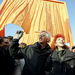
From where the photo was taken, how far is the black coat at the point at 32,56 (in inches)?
93.0

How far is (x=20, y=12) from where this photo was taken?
6.93 meters

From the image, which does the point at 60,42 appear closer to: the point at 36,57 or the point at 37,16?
the point at 36,57

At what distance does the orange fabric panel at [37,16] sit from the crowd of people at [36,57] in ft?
12.2

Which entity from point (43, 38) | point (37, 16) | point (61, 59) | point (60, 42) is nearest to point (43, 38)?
point (43, 38)

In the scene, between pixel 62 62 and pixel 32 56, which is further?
pixel 62 62

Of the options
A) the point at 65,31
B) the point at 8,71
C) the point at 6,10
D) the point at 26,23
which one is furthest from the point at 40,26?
the point at 8,71

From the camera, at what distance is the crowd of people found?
2.38 metres

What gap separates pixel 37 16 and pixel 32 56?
5270 millimetres

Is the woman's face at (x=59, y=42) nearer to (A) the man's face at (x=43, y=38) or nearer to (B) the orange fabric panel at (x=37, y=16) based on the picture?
(A) the man's face at (x=43, y=38)

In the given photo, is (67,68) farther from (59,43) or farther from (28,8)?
(28,8)

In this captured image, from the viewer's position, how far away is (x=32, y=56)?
243 cm

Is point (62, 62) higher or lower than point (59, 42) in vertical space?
lower

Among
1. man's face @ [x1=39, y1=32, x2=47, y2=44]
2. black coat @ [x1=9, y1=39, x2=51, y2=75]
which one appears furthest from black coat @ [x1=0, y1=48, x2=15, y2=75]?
man's face @ [x1=39, y1=32, x2=47, y2=44]

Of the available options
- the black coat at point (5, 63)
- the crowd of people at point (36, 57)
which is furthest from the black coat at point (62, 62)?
the black coat at point (5, 63)
